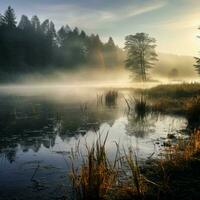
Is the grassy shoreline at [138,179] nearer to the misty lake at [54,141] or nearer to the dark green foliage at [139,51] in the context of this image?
the misty lake at [54,141]

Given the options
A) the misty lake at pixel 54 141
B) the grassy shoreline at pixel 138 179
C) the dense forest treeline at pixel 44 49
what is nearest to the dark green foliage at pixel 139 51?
the dense forest treeline at pixel 44 49

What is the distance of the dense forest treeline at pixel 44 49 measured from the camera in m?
69.1

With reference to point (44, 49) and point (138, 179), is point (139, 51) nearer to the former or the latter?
point (44, 49)

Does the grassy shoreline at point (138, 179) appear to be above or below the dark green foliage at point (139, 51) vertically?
below

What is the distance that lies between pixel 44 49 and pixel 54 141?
68080 mm

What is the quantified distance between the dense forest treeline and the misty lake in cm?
5125

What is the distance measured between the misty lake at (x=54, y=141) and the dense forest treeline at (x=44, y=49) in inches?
2018

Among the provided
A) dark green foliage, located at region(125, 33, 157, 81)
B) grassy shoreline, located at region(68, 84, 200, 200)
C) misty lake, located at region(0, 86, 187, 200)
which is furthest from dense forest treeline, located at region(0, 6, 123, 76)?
grassy shoreline, located at region(68, 84, 200, 200)

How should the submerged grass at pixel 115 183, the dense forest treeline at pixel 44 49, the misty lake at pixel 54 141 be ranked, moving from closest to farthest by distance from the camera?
1. the submerged grass at pixel 115 183
2. the misty lake at pixel 54 141
3. the dense forest treeline at pixel 44 49

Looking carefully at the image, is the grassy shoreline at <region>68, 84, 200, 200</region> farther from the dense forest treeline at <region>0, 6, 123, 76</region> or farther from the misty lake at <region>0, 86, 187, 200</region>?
the dense forest treeline at <region>0, 6, 123, 76</region>

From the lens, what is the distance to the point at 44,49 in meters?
78.2

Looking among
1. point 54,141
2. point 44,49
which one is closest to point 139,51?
point 44,49

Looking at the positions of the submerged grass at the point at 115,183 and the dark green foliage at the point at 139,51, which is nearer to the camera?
the submerged grass at the point at 115,183

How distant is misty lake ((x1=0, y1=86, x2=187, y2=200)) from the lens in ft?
25.2
